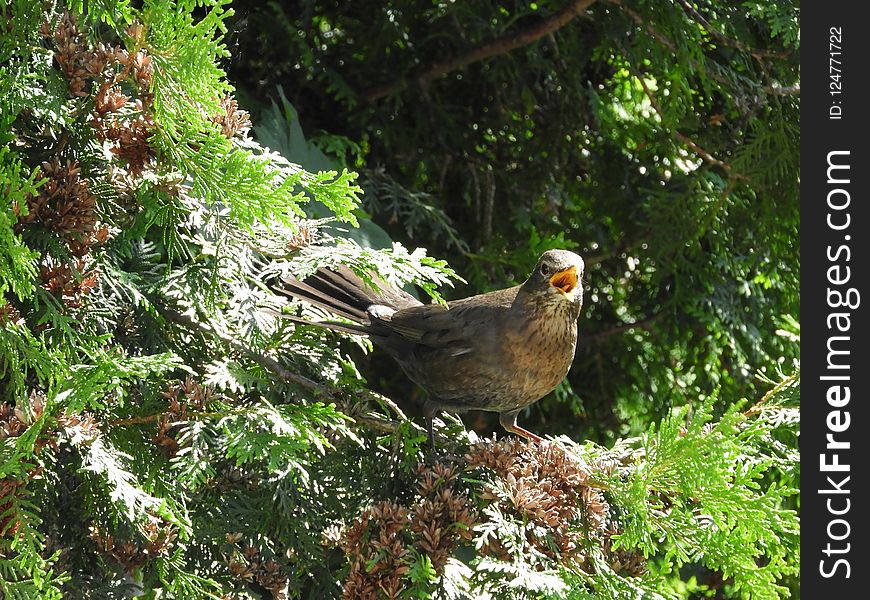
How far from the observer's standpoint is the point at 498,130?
3613 mm

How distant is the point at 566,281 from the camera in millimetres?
2461

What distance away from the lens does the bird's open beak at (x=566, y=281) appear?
7.99ft

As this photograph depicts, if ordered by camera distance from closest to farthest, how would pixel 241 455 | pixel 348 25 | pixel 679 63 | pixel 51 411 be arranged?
1. pixel 51 411
2. pixel 241 455
3. pixel 679 63
4. pixel 348 25

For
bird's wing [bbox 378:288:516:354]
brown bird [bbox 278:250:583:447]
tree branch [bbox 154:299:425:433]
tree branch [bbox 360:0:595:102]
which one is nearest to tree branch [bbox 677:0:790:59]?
tree branch [bbox 360:0:595:102]

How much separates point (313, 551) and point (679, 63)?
1793 mm

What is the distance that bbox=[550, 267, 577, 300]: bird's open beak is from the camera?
7.99 feet

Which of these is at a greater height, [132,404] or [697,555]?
[132,404]

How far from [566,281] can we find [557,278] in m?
0.03

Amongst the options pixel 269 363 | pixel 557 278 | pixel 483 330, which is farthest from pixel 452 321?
pixel 269 363

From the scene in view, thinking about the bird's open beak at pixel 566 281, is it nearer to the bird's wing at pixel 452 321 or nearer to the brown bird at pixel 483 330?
the brown bird at pixel 483 330

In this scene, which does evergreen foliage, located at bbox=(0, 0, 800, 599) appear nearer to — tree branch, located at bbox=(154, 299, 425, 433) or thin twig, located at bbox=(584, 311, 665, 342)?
tree branch, located at bbox=(154, 299, 425, 433)

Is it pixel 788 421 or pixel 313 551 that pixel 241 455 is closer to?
pixel 313 551

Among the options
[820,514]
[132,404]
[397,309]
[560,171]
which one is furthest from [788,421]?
[560,171]

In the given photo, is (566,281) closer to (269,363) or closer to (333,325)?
(333,325)
